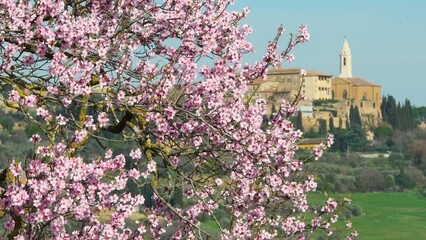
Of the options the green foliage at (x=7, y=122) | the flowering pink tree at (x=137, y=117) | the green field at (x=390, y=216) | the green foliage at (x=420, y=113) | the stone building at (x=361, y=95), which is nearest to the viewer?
the flowering pink tree at (x=137, y=117)

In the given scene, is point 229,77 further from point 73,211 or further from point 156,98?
point 73,211

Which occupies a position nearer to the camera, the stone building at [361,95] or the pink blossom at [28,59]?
the pink blossom at [28,59]

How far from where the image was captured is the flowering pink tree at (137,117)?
6.24 meters

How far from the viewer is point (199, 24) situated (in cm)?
755

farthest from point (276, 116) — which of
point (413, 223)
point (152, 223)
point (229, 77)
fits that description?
point (413, 223)

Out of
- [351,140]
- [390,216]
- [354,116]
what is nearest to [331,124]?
[351,140]

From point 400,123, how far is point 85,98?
498 ft

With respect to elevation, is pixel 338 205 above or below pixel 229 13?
Result: below

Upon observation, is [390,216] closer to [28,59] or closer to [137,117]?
[137,117]

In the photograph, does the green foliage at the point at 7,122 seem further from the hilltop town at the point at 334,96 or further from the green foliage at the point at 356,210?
the hilltop town at the point at 334,96

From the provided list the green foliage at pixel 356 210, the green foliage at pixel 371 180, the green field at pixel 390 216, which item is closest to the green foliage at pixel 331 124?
the green foliage at pixel 371 180

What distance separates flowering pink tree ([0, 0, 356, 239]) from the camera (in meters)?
6.24

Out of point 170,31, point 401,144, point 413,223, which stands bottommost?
point 170,31

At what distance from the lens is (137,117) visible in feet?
24.2
